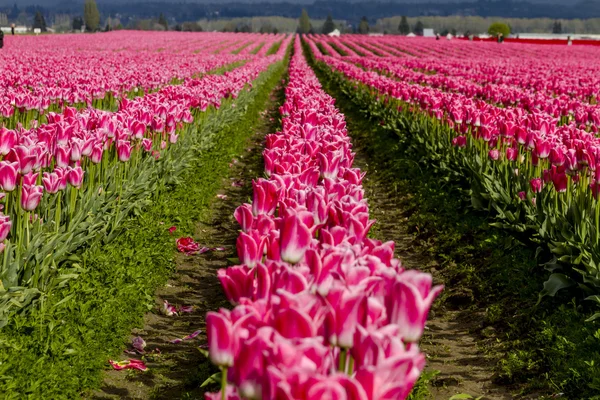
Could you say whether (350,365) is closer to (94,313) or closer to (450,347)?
(94,313)

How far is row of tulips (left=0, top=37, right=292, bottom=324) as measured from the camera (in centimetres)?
481

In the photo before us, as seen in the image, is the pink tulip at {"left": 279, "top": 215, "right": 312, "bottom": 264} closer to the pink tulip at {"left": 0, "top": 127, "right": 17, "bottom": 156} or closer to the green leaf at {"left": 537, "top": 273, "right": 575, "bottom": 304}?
the green leaf at {"left": 537, "top": 273, "right": 575, "bottom": 304}

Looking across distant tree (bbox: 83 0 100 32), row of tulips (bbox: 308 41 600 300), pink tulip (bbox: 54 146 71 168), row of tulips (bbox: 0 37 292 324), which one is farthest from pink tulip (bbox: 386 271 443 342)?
distant tree (bbox: 83 0 100 32)

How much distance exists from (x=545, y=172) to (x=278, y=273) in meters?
4.64

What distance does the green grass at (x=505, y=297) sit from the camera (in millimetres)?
4927

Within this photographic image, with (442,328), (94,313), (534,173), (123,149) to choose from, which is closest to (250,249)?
(94,313)

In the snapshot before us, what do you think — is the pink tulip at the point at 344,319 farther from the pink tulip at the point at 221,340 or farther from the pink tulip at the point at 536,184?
the pink tulip at the point at 536,184

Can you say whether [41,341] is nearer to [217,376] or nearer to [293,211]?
[217,376]

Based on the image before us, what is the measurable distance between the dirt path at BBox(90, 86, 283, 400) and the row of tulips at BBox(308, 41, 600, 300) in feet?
9.62

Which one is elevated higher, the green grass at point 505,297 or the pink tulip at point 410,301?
the pink tulip at point 410,301

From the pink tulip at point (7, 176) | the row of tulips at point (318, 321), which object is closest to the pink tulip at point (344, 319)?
the row of tulips at point (318, 321)

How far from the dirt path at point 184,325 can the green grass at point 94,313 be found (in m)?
0.15

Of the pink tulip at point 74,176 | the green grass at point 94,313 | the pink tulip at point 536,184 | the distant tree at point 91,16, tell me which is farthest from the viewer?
the distant tree at point 91,16

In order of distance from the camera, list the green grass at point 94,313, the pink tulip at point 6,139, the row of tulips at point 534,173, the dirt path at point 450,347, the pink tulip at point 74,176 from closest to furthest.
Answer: the green grass at point 94,313, the dirt path at point 450,347, the pink tulip at point 74,176, the pink tulip at point 6,139, the row of tulips at point 534,173
